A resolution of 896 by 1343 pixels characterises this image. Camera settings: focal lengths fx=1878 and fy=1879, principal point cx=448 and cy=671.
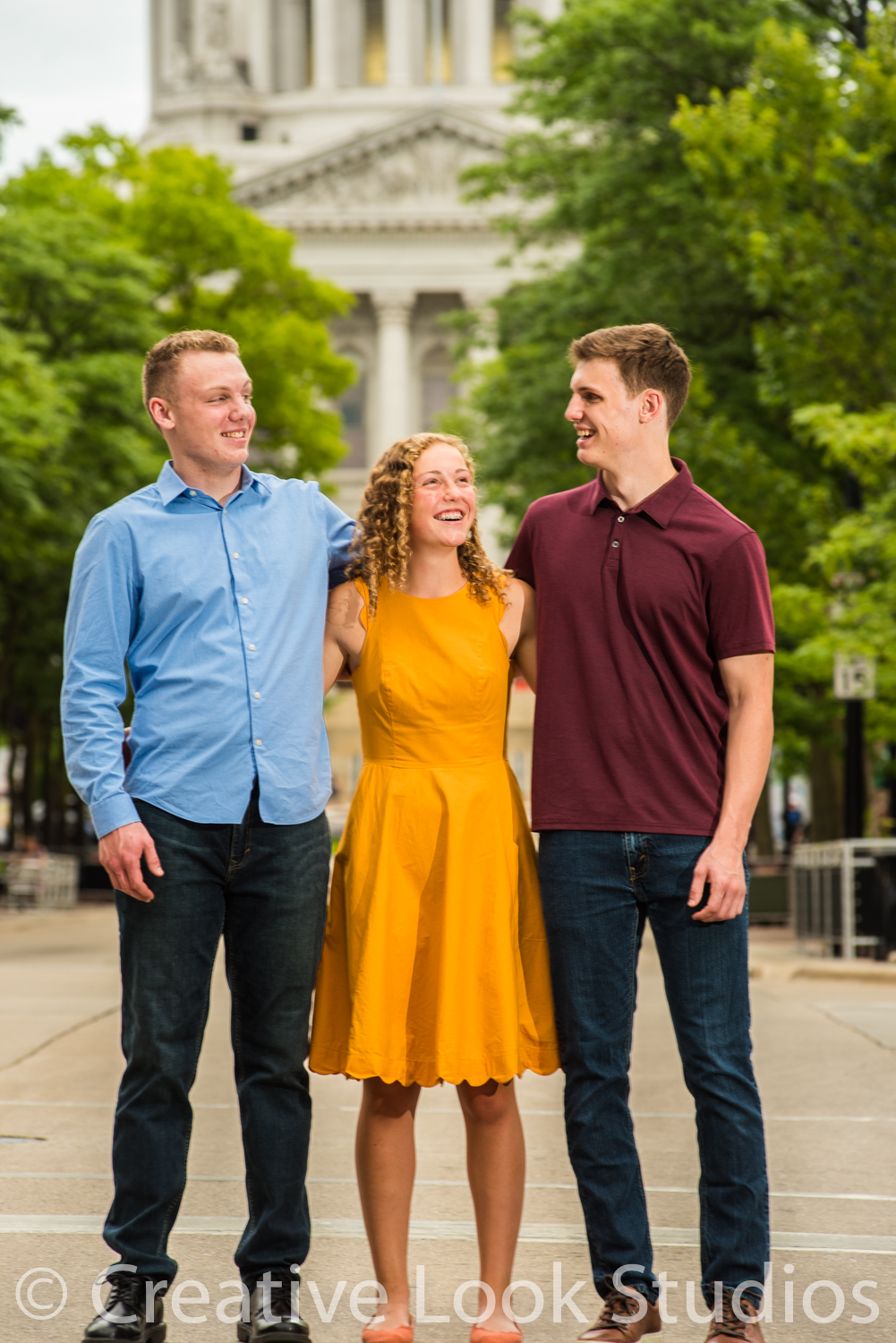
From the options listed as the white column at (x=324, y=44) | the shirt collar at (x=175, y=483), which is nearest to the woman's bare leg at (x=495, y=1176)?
the shirt collar at (x=175, y=483)

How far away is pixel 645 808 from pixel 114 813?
1.22m

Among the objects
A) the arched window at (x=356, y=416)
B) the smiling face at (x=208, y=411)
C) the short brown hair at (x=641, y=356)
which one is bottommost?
the smiling face at (x=208, y=411)

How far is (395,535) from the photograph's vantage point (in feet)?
14.8

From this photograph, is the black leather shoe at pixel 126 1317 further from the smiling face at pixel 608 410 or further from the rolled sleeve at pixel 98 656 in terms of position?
the smiling face at pixel 608 410

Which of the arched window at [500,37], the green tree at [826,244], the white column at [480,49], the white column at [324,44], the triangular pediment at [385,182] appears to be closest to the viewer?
the green tree at [826,244]

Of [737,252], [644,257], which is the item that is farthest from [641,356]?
[644,257]

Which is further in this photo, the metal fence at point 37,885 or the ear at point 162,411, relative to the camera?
the metal fence at point 37,885

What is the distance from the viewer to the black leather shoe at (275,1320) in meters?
4.17

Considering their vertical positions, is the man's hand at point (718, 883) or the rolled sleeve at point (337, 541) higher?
the rolled sleeve at point (337, 541)

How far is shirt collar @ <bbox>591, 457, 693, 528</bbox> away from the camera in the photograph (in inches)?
177

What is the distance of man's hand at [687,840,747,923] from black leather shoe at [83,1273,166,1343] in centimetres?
152

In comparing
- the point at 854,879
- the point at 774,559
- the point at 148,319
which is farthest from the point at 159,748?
the point at 148,319

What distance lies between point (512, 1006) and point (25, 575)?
87.6ft

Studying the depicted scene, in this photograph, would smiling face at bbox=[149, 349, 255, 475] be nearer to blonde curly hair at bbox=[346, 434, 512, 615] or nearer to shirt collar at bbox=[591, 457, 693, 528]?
blonde curly hair at bbox=[346, 434, 512, 615]
